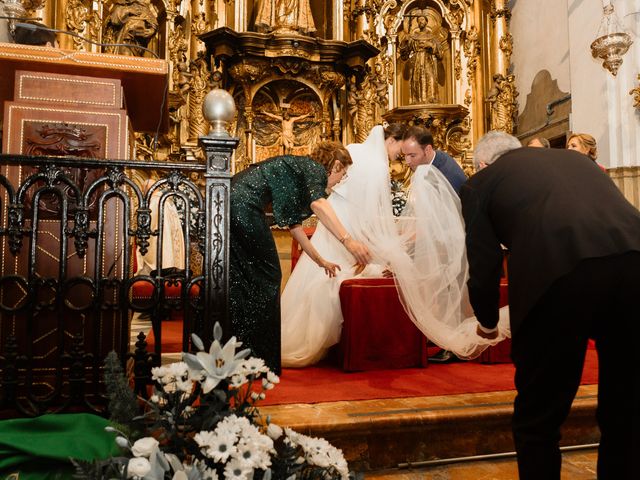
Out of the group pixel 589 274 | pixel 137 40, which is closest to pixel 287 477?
pixel 589 274

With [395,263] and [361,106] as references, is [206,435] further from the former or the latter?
[361,106]

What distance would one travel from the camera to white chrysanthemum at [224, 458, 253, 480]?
1188mm

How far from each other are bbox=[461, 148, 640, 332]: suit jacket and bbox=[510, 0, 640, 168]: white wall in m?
5.60

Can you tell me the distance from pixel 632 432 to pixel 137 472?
4.84 ft

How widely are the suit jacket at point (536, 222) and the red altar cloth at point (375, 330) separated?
1.37 m

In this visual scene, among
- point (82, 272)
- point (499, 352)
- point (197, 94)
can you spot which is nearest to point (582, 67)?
point (197, 94)

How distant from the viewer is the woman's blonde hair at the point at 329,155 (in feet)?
10.7

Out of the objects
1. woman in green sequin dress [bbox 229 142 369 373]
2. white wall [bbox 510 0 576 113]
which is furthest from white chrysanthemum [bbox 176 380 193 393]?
white wall [bbox 510 0 576 113]

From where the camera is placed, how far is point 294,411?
97.0 inches

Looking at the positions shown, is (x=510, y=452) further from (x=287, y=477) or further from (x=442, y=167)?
(x=442, y=167)

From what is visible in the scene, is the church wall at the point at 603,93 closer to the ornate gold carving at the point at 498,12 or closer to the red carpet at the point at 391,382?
the ornate gold carving at the point at 498,12

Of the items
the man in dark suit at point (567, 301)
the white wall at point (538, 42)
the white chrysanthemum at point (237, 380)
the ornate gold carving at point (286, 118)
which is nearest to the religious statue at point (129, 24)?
the ornate gold carving at point (286, 118)

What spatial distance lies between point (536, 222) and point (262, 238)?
1.64m

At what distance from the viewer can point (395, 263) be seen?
330cm
